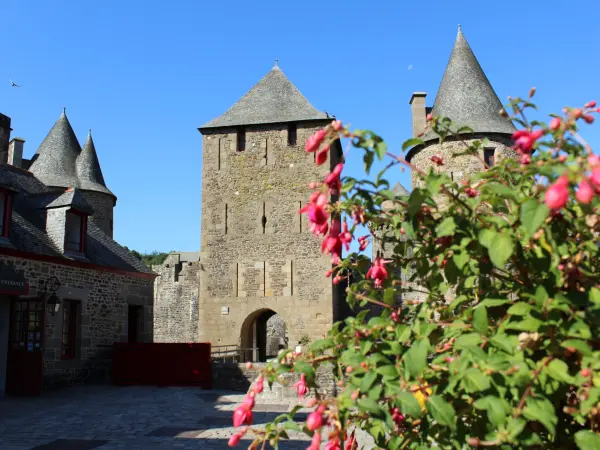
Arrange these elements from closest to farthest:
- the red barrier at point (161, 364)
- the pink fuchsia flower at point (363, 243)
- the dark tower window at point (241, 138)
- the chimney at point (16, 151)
Answer: the pink fuchsia flower at point (363, 243), the red barrier at point (161, 364), the dark tower window at point (241, 138), the chimney at point (16, 151)

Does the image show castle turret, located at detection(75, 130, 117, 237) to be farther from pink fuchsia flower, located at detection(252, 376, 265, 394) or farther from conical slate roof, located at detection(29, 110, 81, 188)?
pink fuchsia flower, located at detection(252, 376, 265, 394)

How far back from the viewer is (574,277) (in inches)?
74.2

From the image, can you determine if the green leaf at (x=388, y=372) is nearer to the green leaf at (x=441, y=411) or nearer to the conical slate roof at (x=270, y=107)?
the green leaf at (x=441, y=411)

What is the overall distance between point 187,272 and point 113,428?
24389 millimetres

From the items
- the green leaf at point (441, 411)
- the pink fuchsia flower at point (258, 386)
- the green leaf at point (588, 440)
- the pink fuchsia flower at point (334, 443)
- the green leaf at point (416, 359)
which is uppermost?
the green leaf at point (416, 359)

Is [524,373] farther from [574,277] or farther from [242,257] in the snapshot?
[242,257]

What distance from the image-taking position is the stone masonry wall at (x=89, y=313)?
12.2 meters

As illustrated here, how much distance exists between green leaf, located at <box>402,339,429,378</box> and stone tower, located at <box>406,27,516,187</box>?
1666 centimetres

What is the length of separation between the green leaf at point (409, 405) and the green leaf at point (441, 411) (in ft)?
0.19

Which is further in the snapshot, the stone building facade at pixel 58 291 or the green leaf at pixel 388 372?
the stone building facade at pixel 58 291

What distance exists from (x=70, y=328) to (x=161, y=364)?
2.25 meters

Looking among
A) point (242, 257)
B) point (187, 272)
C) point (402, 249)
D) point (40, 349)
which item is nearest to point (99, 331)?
point (40, 349)

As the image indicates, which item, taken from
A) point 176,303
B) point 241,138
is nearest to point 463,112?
point 241,138

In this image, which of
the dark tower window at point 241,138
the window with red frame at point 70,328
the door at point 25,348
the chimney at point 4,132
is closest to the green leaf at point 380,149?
the door at point 25,348
